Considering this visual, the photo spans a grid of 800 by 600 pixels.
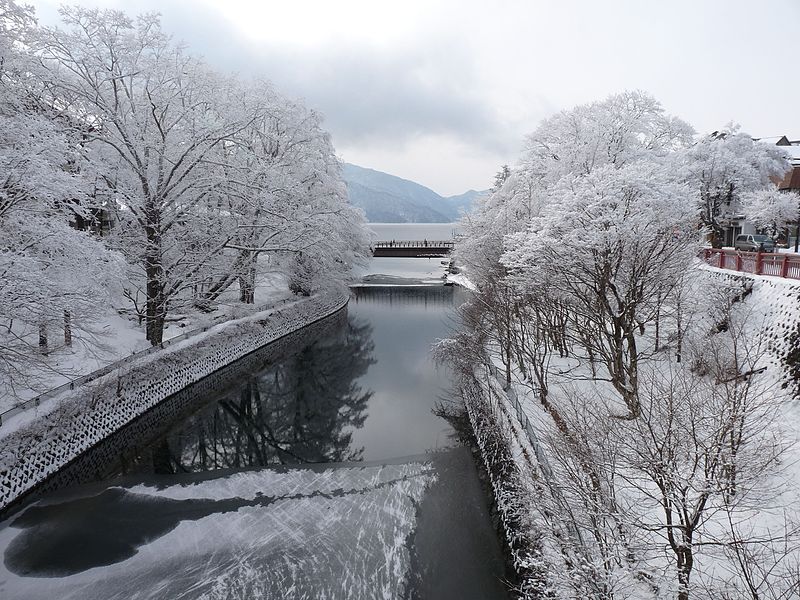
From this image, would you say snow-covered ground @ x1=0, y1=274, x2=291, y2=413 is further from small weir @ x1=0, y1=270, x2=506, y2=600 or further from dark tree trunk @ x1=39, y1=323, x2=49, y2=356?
small weir @ x1=0, y1=270, x2=506, y2=600

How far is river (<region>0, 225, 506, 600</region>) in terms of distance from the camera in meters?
9.80

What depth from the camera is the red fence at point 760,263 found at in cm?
1520

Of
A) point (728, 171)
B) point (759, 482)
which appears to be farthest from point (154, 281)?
point (728, 171)

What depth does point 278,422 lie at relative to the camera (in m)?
18.8

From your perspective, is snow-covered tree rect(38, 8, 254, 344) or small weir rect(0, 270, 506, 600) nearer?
small weir rect(0, 270, 506, 600)

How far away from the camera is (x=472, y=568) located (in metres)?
10.3

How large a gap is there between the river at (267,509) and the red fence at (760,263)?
12.8 m

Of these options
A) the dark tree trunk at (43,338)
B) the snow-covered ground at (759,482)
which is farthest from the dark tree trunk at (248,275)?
the snow-covered ground at (759,482)

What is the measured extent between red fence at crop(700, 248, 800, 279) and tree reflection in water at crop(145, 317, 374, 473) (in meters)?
16.2

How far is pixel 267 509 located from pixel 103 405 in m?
Result: 8.36

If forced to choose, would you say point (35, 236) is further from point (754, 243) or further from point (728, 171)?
point (728, 171)

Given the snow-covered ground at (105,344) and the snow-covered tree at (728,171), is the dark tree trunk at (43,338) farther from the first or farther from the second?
the snow-covered tree at (728,171)

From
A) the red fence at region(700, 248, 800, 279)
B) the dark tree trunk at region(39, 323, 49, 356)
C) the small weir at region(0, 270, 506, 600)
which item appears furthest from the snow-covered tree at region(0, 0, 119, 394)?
the red fence at region(700, 248, 800, 279)

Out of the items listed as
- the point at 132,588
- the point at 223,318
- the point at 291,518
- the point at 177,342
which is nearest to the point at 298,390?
the point at 177,342
